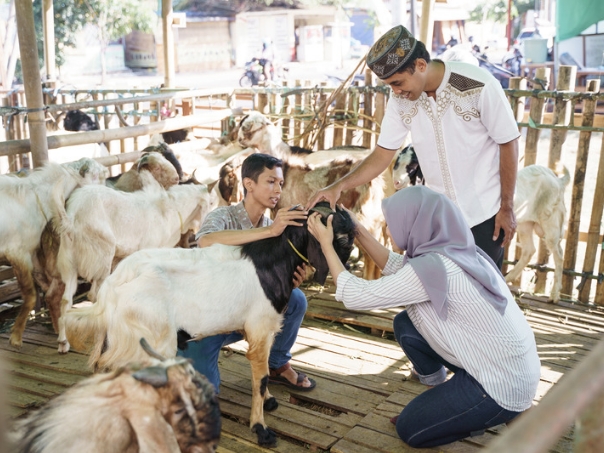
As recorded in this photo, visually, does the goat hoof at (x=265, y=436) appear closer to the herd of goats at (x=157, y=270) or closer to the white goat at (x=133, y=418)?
the herd of goats at (x=157, y=270)

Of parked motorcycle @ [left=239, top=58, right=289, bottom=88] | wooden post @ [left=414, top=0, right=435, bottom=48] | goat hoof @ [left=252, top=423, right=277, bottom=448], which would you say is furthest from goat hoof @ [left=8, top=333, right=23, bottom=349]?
parked motorcycle @ [left=239, top=58, right=289, bottom=88]

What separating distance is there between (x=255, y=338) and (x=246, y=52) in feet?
108

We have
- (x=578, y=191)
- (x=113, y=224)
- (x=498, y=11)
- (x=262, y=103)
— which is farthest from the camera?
(x=498, y=11)

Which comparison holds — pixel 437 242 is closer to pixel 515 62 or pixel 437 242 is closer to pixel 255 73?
pixel 515 62

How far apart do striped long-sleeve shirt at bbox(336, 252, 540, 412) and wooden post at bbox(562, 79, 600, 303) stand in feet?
11.4

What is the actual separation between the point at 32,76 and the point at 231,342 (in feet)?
8.97

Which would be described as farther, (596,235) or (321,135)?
(321,135)

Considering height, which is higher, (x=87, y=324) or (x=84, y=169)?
(x=84, y=169)

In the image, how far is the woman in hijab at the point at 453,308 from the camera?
284cm

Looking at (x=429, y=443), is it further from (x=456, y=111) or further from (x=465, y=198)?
(x=456, y=111)

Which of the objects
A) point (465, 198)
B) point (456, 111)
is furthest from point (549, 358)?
point (456, 111)

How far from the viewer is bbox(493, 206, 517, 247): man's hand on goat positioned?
3.65 m

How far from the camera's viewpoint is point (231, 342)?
3.80 meters

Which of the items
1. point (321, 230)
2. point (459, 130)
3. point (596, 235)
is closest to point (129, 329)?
point (321, 230)
